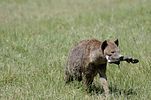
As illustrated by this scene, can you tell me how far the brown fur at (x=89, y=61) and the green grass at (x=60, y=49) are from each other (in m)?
0.18

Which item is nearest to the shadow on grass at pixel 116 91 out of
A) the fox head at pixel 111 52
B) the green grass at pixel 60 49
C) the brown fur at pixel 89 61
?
the green grass at pixel 60 49

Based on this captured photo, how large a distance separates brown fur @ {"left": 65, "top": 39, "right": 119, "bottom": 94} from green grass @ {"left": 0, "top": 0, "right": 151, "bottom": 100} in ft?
0.59

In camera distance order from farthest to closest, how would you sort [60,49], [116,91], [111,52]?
[60,49], [116,91], [111,52]

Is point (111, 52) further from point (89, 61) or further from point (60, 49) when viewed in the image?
point (60, 49)

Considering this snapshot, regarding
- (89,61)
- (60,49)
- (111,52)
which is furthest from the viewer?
(60,49)

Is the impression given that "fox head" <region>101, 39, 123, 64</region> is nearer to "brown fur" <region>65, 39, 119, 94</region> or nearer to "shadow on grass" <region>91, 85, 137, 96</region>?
"brown fur" <region>65, 39, 119, 94</region>

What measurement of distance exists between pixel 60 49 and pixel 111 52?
3.50 meters

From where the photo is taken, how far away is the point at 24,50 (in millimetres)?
9477

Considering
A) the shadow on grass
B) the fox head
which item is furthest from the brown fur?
the shadow on grass

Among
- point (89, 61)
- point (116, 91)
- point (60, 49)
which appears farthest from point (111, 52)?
point (60, 49)

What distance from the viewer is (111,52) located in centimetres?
609

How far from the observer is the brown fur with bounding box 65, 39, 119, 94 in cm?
620

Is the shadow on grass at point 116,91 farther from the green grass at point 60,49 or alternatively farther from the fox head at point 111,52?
the fox head at point 111,52

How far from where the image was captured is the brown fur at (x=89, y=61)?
6199mm
